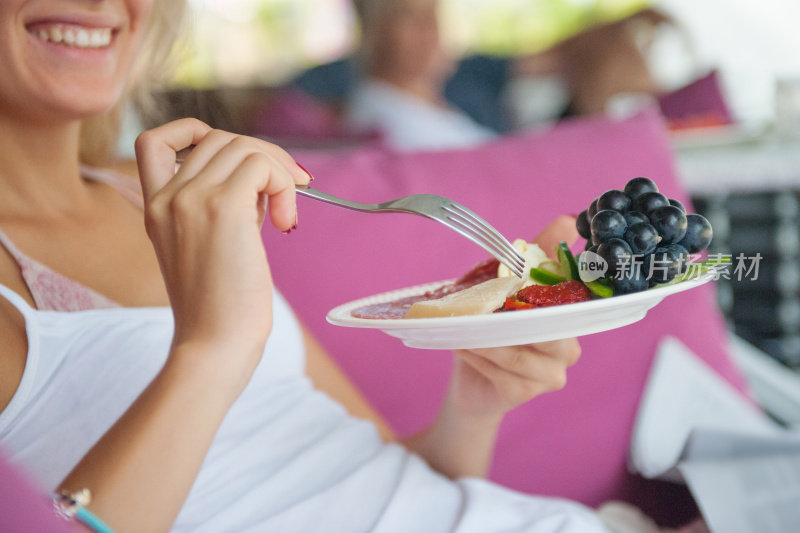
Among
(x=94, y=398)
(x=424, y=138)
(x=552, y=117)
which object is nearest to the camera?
(x=94, y=398)

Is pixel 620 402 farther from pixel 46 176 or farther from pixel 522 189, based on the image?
pixel 46 176

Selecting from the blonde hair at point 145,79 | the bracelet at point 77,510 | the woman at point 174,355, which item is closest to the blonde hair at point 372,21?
the blonde hair at point 145,79

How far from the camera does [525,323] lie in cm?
47

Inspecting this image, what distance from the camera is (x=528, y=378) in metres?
0.72

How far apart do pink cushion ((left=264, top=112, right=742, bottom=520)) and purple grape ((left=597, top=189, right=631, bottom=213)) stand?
40 centimetres

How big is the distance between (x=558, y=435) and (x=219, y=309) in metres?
0.70

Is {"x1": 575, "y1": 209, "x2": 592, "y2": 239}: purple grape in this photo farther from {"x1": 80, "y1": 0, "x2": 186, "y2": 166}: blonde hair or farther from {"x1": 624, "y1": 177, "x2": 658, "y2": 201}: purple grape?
{"x1": 80, "y1": 0, "x2": 186, "y2": 166}: blonde hair

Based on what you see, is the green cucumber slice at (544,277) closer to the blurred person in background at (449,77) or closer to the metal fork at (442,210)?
the metal fork at (442,210)

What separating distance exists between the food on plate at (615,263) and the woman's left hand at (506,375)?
0.13 m

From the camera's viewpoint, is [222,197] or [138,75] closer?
[222,197]

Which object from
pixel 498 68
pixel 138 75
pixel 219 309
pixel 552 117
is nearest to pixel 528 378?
pixel 219 309

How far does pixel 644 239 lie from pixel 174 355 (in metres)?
0.34

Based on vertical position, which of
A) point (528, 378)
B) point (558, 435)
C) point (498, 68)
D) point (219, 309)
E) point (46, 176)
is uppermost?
point (498, 68)

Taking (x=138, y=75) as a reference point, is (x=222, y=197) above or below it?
below
